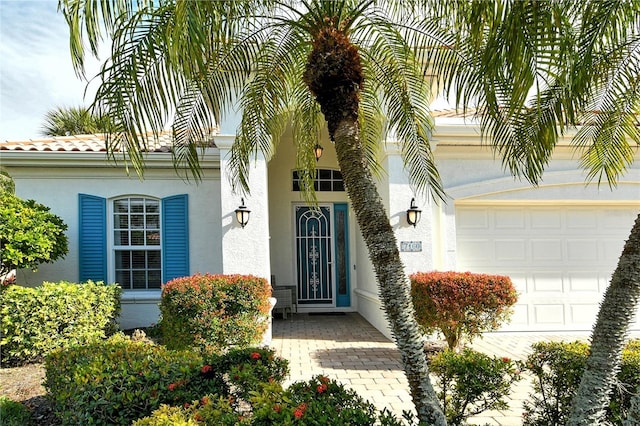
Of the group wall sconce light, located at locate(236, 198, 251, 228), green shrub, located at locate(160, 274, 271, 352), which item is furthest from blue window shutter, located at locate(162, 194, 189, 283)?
green shrub, located at locate(160, 274, 271, 352)

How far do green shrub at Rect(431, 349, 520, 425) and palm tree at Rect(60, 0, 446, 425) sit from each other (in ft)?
1.99

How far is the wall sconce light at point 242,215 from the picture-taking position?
7.77 metres

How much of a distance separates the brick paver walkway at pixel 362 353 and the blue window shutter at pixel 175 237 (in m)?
2.59

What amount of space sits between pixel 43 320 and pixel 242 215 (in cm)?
366

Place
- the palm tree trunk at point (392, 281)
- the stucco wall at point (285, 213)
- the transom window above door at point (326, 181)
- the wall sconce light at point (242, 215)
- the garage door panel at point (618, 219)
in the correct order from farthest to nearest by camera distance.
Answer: the transom window above door at point (326, 181), the stucco wall at point (285, 213), the garage door panel at point (618, 219), the wall sconce light at point (242, 215), the palm tree trunk at point (392, 281)

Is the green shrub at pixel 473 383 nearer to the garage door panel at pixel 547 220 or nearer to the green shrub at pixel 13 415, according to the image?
the green shrub at pixel 13 415

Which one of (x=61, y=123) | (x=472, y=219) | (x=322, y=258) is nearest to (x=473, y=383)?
(x=472, y=219)

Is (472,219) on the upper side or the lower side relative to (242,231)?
upper

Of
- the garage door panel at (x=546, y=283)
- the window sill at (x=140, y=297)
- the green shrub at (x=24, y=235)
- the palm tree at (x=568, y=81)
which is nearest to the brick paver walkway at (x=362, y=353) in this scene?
the garage door panel at (x=546, y=283)

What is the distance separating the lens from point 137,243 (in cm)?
909

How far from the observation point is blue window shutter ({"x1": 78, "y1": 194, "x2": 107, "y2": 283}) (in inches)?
345

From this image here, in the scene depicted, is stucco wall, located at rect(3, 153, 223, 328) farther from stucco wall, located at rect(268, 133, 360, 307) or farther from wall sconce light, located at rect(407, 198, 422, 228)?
wall sconce light, located at rect(407, 198, 422, 228)

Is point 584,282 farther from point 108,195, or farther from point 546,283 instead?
point 108,195

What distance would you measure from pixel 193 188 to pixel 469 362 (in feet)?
23.5
